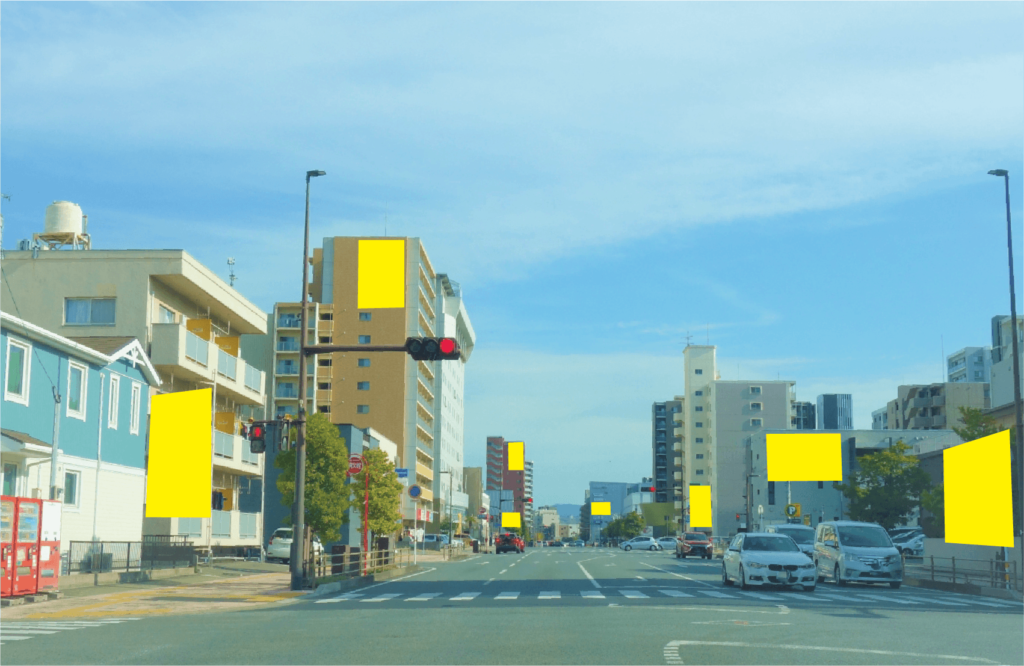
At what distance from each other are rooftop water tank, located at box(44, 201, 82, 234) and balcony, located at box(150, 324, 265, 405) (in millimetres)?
8380

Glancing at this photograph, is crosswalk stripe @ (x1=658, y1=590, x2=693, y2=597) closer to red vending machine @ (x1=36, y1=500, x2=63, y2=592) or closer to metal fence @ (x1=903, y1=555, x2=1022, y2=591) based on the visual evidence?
metal fence @ (x1=903, y1=555, x2=1022, y2=591)

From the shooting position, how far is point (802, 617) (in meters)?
17.2

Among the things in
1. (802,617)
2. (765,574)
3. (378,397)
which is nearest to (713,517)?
(378,397)

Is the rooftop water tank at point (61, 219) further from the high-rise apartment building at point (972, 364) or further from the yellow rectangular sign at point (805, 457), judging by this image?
the high-rise apartment building at point (972, 364)

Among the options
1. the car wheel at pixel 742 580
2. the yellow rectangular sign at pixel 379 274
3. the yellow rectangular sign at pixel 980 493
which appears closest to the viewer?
the yellow rectangular sign at pixel 379 274

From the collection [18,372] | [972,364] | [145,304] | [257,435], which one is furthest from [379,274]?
[972,364]

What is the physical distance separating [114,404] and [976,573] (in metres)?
27.5

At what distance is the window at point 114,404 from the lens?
33062mm

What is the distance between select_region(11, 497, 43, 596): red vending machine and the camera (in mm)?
20766

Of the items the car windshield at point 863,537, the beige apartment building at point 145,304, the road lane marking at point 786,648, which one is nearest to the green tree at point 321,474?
the beige apartment building at point 145,304

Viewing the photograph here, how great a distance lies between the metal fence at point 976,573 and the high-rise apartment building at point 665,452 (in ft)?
447

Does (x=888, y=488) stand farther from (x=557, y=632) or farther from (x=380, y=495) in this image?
(x=557, y=632)

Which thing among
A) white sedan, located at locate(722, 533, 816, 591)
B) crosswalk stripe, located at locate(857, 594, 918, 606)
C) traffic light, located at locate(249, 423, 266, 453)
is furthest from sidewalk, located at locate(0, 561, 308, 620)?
crosswalk stripe, located at locate(857, 594, 918, 606)

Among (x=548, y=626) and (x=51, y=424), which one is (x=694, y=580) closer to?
(x=548, y=626)
